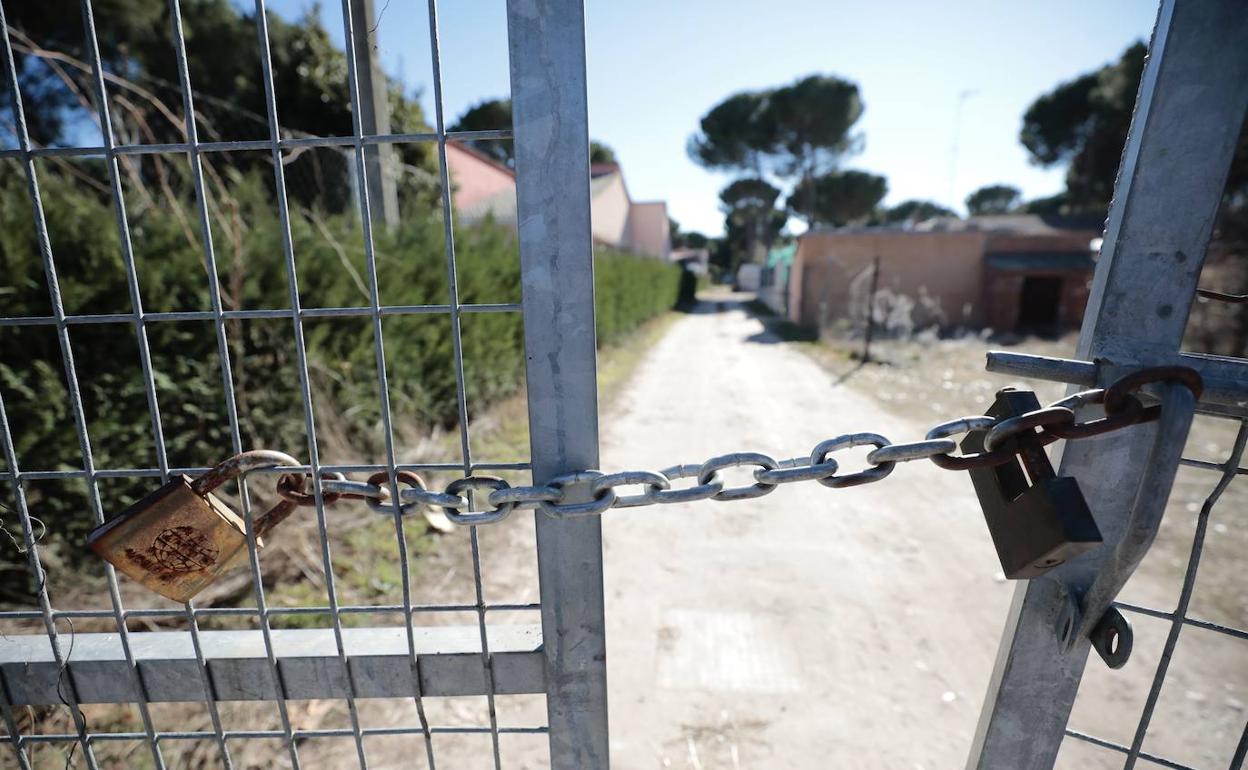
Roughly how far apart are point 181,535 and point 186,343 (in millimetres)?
3060

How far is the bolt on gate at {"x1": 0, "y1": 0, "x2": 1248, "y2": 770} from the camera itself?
798mm

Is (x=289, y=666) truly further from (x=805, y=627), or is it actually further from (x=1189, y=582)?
(x=805, y=627)

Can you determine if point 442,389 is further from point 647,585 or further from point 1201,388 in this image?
point 1201,388

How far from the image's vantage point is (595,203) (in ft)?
80.7

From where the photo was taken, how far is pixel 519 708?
238cm

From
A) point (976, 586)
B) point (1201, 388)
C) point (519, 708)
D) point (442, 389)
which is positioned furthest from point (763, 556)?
point (442, 389)

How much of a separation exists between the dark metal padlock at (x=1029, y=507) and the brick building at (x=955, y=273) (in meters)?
17.3

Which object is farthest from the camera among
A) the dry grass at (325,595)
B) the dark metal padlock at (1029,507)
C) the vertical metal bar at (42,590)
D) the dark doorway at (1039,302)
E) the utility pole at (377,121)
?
the dark doorway at (1039,302)

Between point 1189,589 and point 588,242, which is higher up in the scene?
point 588,242

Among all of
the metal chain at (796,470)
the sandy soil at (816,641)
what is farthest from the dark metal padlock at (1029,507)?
the sandy soil at (816,641)

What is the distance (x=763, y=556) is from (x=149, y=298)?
391cm

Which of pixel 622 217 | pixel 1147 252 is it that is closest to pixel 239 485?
pixel 1147 252

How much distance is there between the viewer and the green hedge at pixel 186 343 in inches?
107

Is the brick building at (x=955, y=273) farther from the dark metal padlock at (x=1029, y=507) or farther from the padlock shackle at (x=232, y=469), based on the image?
the padlock shackle at (x=232, y=469)
